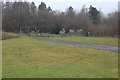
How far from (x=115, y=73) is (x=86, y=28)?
1654 inches

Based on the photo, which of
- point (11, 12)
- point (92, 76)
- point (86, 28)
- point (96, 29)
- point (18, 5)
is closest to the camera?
point (92, 76)

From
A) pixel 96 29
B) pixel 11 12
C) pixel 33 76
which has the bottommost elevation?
pixel 33 76

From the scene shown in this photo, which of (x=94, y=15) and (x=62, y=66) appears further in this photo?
(x=94, y=15)

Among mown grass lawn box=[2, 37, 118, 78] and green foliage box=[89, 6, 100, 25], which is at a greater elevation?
Answer: green foliage box=[89, 6, 100, 25]

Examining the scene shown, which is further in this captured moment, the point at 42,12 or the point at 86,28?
the point at 42,12

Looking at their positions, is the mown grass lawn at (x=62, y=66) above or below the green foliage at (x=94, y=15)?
below

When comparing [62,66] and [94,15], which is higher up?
[94,15]

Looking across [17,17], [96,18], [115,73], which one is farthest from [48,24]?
[115,73]

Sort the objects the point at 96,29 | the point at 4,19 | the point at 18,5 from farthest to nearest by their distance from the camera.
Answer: the point at 18,5, the point at 4,19, the point at 96,29

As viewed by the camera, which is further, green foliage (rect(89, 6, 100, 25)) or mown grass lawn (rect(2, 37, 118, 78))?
green foliage (rect(89, 6, 100, 25))

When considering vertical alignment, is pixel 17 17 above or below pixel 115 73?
above

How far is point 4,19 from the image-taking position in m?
53.2

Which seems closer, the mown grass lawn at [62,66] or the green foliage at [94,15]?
the mown grass lawn at [62,66]

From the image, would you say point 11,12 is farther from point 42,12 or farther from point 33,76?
point 33,76
